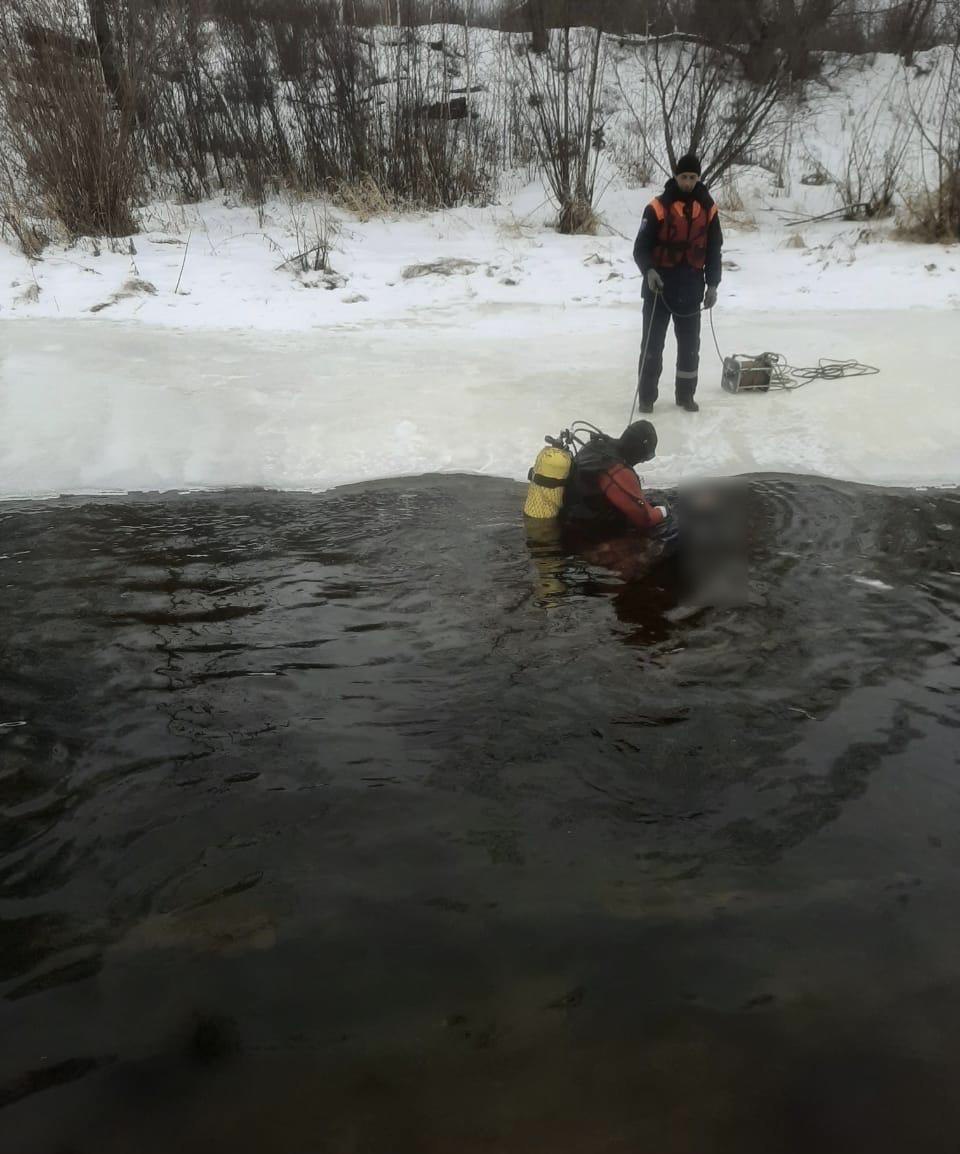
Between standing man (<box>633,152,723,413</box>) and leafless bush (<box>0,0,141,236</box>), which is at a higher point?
leafless bush (<box>0,0,141,236</box>)

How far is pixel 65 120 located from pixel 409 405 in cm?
A: 625

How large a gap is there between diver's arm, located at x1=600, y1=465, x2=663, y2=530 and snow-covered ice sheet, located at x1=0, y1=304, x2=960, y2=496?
1.21 m

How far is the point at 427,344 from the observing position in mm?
8375

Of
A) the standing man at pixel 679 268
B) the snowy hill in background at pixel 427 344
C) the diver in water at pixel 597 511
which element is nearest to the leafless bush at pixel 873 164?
the snowy hill in background at pixel 427 344

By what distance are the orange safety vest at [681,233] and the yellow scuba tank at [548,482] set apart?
2.49 m

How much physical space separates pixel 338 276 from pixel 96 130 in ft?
10.6

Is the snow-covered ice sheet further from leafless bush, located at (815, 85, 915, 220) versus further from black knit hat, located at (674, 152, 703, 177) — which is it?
leafless bush, located at (815, 85, 915, 220)

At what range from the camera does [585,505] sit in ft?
16.5

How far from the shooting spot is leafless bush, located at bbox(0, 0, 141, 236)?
9859 mm

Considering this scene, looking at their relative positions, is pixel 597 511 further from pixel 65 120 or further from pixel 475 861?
pixel 65 120

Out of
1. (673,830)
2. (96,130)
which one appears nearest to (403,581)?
(673,830)

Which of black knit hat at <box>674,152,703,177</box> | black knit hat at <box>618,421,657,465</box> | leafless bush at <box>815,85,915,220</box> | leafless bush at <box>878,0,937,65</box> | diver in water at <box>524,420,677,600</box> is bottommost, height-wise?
Result: diver in water at <box>524,420,677,600</box>

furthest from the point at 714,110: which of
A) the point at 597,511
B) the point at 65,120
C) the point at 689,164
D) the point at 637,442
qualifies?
the point at 597,511

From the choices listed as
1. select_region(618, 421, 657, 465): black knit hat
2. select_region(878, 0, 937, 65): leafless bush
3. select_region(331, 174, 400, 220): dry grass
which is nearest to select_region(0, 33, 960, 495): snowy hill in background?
select_region(331, 174, 400, 220): dry grass
